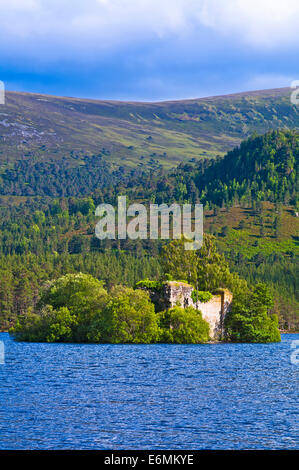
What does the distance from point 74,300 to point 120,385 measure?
195 feet

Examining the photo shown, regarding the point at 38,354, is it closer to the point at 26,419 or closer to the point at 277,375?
the point at 277,375

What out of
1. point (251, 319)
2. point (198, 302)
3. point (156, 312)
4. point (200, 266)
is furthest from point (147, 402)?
point (200, 266)

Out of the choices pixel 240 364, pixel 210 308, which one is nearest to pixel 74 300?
pixel 210 308

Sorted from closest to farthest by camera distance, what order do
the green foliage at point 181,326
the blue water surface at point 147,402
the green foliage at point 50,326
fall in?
the blue water surface at point 147,402 → the green foliage at point 181,326 → the green foliage at point 50,326

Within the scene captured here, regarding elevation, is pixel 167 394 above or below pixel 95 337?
above

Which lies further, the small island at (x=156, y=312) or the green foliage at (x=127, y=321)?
the small island at (x=156, y=312)

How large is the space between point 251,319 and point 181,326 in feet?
57.2

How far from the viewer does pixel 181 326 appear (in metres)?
111

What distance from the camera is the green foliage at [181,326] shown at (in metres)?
110

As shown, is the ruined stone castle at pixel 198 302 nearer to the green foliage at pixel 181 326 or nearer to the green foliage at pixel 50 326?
the green foliage at pixel 181 326

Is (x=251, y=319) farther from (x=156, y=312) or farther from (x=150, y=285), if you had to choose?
(x=150, y=285)

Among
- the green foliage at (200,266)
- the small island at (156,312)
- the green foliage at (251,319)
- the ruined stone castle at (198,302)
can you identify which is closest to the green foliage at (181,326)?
the small island at (156,312)

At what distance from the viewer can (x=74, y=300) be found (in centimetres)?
Answer: 11631
